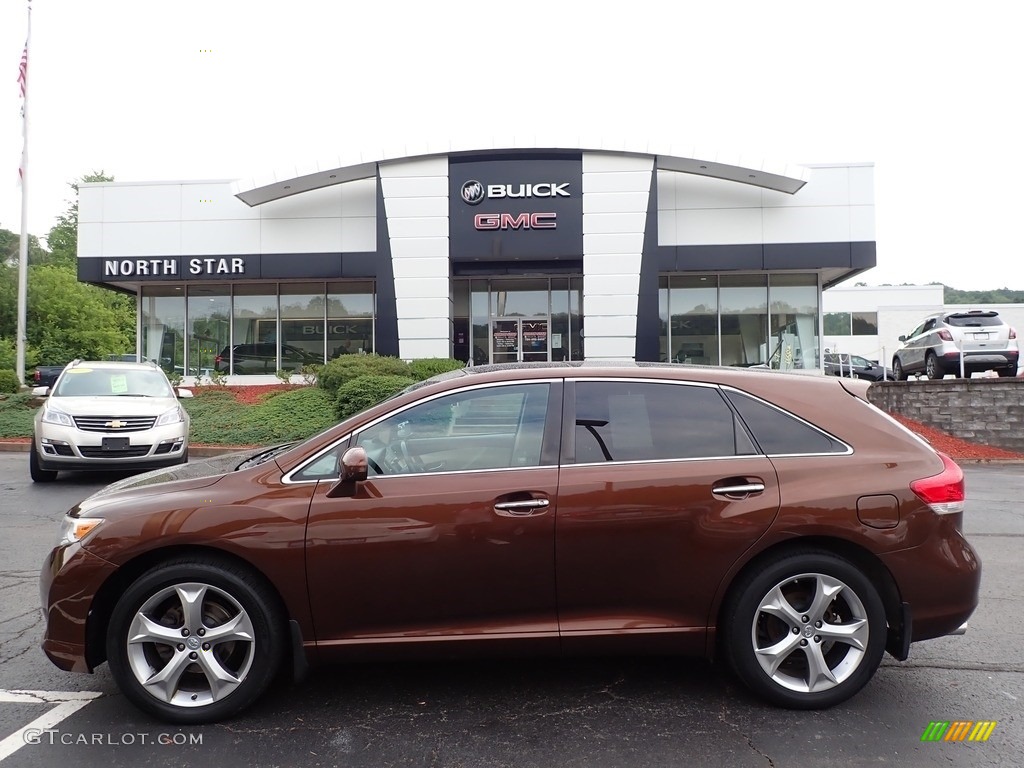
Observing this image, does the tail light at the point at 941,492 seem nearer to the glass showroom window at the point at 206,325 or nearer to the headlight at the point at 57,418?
the headlight at the point at 57,418

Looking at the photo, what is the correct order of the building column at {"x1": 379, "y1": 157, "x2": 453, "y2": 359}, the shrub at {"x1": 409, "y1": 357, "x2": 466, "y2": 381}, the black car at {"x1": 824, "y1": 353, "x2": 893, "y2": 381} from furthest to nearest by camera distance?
1. the black car at {"x1": 824, "y1": 353, "x2": 893, "y2": 381}
2. the building column at {"x1": 379, "y1": 157, "x2": 453, "y2": 359}
3. the shrub at {"x1": 409, "y1": 357, "x2": 466, "y2": 381}

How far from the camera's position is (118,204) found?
21.5 metres

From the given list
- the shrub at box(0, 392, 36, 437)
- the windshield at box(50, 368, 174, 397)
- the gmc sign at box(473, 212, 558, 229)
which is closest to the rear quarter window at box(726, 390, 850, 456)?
the windshield at box(50, 368, 174, 397)

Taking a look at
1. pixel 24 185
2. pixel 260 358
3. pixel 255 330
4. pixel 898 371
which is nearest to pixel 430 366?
pixel 260 358

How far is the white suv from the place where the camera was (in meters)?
9.55

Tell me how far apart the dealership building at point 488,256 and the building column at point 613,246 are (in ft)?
0.14

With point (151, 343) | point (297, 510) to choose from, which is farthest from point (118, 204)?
point (297, 510)

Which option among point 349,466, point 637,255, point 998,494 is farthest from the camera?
point 637,255

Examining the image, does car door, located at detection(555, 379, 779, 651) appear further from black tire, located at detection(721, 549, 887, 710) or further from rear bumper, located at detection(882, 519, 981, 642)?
rear bumper, located at detection(882, 519, 981, 642)

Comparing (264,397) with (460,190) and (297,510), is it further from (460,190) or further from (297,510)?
(297,510)

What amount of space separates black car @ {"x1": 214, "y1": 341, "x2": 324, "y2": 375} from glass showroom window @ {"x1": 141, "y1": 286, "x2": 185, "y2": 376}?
1.44 m

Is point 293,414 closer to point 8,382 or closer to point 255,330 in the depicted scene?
point 255,330

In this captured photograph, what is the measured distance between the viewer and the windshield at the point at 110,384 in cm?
1035

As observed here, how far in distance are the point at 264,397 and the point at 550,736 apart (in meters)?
16.4
